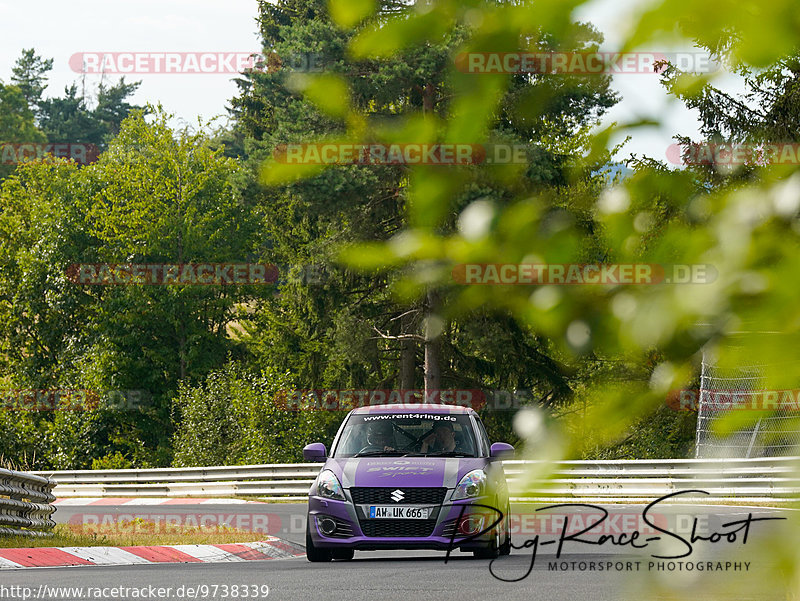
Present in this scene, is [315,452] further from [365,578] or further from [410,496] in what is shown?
[365,578]

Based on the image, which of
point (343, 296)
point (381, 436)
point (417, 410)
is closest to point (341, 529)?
point (381, 436)

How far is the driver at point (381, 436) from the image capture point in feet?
41.7

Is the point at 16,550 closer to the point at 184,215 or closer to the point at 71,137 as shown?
the point at 184,215

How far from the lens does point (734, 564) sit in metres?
1.89

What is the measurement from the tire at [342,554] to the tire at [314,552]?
4 cm

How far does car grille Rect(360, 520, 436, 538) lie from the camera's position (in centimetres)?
1179

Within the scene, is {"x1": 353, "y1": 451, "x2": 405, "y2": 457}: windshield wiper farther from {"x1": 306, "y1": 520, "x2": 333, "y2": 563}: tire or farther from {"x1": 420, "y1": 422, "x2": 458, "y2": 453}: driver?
{"x1": 306, "y1": 520, "x2": 333, "y2": 563}: tire

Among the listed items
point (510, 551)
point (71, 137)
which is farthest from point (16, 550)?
Answer: point (71, 137)

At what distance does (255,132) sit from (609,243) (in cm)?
5479

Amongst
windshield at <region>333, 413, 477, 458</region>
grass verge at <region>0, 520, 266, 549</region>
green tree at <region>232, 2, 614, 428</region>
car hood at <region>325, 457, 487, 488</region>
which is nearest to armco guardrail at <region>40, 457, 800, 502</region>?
green tree at <region>232, 2, 614, 428</region>

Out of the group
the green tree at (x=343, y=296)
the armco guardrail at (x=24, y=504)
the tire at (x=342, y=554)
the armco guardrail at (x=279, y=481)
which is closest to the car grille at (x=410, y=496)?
the tire at (x=342, y=554)

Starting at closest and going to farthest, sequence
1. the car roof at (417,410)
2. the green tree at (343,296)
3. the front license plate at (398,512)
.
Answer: the front license plate at (398,512)
the car roof at (417,410)
the green tree at (343,296)

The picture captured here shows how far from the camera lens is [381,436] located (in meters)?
12.8

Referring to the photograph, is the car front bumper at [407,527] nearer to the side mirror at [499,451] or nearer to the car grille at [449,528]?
the car grille at [449,528]
